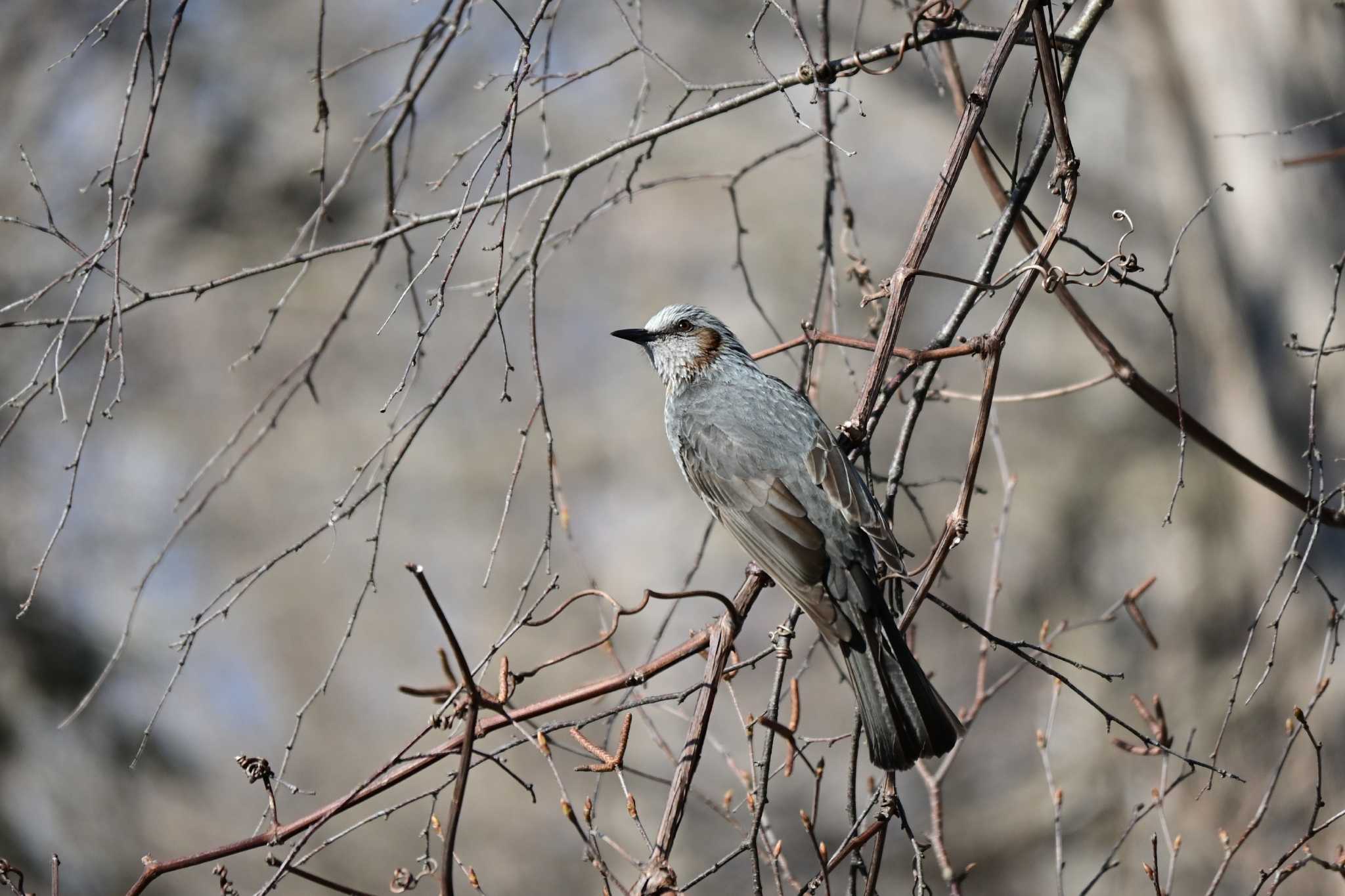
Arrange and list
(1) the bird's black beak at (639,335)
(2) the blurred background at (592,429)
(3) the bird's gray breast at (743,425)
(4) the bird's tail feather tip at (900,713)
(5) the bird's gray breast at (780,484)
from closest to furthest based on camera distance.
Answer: (4) the bird's tail feather tip at (900,713)
(5) the bird's gray breast at (780,484)
(3) the bird's gray breast at (743,425)
(1) the bird's black beak at (639,335)
(2) the blurred background at (592,429)

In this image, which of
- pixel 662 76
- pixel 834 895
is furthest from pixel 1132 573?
pixel 662 76

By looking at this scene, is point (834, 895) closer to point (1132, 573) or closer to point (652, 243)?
point (1132, 573)

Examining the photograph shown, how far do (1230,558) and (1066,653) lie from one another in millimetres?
1335

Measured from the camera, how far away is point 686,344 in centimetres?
415

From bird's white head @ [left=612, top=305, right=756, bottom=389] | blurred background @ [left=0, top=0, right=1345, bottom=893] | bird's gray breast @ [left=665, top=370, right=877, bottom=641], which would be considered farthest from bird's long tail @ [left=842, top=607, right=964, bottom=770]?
blurred background @ [left=0, top=0, right=1345, bottom=893]

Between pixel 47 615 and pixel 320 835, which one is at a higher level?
pixel 47 615

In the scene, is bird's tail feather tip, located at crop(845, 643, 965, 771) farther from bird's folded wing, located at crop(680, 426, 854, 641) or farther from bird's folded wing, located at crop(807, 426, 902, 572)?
bird's folded wing, located at crop(807, 426, 902, 572)

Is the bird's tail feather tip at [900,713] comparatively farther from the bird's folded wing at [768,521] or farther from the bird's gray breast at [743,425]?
the bird's gray breast at [743,425]

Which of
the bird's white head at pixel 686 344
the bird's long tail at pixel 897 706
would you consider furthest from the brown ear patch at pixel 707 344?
the bird's long tail at pixel 897 706

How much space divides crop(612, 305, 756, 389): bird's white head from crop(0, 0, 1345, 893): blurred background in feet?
8.92

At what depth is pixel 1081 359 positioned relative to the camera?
782cm

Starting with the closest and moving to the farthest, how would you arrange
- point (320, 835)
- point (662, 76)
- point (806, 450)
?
point (806, 450), point (320, 835), point (662, 76)

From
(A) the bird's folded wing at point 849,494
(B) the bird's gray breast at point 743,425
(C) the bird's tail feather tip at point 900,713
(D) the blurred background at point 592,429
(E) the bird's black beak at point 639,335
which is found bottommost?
(C) the bird's tail feather tip at point 900,713

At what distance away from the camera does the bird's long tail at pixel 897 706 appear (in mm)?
2639
